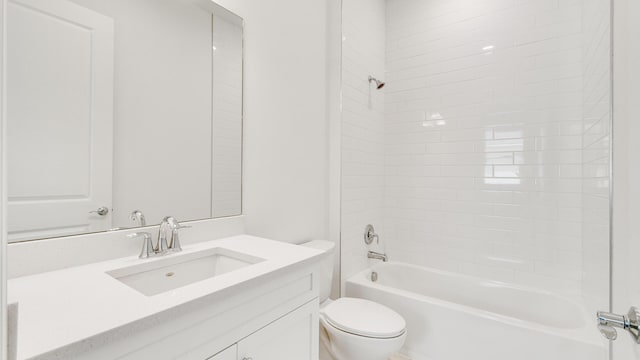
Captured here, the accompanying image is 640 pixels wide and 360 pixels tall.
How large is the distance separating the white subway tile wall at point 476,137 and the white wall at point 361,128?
2 centimetres

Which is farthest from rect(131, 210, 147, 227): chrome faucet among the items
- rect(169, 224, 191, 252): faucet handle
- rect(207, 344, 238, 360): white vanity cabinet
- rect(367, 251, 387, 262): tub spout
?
rect(367, 251, 387, 262): tub spout

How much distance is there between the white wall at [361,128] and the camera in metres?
2.15

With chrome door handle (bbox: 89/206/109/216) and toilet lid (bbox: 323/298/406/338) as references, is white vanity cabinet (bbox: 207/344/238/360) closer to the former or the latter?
chrome door handle (bbox: 89/206/109/216)

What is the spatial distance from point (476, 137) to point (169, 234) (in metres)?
2.25

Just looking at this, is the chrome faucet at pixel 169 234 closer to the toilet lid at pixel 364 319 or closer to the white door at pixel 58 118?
the white door at pixel 58 118

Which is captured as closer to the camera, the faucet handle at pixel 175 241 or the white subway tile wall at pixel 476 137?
the faucet handle at pixel 175 241

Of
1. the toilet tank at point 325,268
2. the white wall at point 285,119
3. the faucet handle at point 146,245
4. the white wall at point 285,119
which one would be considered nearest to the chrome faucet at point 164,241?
the faucet handle at point 146,245

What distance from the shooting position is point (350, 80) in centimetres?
221

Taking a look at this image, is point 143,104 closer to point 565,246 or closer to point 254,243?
point 254,243

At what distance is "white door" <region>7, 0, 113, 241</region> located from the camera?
81cm

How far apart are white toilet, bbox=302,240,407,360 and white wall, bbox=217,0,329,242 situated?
1.06ft

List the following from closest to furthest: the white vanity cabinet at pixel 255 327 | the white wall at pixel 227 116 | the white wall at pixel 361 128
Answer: the white vanity cabinet at pixel 255 327, the white wall at pixel 227 116, the white wall at pixel 361 128

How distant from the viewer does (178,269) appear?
106 centimetres

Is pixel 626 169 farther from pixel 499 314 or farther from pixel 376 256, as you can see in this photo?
pixel 376 256
